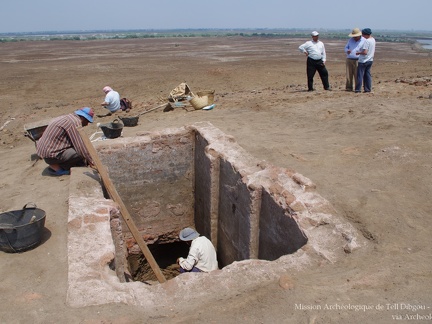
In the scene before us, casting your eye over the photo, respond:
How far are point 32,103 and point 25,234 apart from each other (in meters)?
12.8

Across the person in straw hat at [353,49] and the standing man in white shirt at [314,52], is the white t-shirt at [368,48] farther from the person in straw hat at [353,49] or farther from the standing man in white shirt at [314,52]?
the standing man in white shirt at [314,52]

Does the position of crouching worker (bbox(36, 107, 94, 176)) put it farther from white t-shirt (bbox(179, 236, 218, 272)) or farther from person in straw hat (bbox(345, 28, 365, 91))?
person in straw hat (bbox(345, 28, 365, 91))

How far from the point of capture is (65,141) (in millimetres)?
5863

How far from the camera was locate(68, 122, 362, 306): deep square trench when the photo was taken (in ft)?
11.8

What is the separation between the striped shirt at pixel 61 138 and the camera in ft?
18.7

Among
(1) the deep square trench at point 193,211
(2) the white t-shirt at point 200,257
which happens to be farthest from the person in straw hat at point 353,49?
(2) the white t-shirt at point 200,257

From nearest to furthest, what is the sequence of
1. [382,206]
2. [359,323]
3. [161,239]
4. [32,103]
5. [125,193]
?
[359,323], [382,206], [125,193], [161,239], [32,103]

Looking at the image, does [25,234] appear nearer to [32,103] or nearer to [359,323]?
[359,323]

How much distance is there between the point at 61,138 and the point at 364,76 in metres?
7.94

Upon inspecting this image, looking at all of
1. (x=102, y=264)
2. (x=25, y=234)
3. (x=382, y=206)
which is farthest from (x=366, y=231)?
(x=25, y=234)

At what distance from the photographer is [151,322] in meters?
2.82

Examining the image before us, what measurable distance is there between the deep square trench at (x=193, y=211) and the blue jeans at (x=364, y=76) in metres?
5.16

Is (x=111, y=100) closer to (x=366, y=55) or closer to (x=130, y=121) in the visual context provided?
(x=130, y=121)

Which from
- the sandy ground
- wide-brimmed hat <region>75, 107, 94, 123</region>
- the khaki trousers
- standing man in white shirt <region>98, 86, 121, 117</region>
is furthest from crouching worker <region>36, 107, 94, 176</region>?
the khaki trousers
